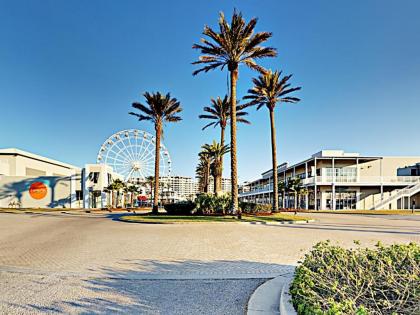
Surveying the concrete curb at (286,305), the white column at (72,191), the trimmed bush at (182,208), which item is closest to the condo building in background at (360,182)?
the trimmed bush at (182,208)

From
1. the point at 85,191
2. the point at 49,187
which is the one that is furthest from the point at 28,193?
the point at 85,191

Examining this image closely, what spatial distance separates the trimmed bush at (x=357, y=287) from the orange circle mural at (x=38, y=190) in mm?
51569

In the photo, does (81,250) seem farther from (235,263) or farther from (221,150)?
(221,150)

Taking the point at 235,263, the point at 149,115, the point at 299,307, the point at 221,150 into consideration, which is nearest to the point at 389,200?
the point at 221,150

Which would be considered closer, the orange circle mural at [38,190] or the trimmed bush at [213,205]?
the trimmed bush at [213,205]

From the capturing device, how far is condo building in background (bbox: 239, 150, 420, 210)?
150 feet

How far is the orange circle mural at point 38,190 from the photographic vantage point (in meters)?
48.0

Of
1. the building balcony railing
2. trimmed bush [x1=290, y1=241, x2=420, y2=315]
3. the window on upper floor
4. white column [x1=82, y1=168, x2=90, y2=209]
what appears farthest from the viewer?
the window on upper floor

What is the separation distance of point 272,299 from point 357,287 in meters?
1.37

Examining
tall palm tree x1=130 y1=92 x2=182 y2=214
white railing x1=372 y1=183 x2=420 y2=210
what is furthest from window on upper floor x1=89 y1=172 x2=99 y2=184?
white railing x1=372 y1=183 x2=420 y2=210

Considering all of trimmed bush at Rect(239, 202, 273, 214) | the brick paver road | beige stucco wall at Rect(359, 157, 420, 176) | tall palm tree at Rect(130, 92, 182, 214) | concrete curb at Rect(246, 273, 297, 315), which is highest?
tall palm tree at Rect(130, 92, 182, 214)

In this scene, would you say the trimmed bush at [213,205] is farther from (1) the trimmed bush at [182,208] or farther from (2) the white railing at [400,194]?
(2) the white railing at [400,194]

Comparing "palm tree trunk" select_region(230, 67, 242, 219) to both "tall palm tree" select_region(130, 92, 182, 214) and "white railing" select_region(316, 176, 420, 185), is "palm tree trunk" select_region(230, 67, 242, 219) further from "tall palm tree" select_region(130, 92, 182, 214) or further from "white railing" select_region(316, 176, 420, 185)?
"white railing" select_region(316, 176, 420, 185)

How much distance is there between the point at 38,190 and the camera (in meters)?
48.0
